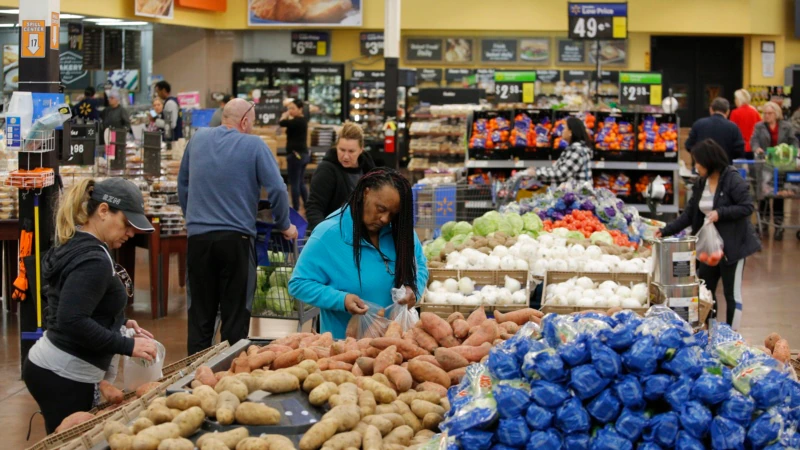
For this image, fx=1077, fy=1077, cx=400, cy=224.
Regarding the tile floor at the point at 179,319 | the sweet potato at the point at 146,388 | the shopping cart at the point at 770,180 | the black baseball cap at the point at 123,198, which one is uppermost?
the shopping cart at the point at 770,180

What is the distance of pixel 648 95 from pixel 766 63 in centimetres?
1237

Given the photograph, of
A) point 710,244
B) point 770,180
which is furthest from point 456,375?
point 770,180

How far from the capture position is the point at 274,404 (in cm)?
336

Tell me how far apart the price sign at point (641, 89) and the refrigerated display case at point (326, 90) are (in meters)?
10.8

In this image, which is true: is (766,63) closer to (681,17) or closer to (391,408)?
(681,17)

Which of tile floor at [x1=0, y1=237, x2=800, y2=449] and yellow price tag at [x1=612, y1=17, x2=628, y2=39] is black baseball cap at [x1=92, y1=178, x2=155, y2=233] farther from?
yellow price tag at [x1=612, y1=17, x2=628, y2=39]

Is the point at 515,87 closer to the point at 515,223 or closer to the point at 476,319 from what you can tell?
the point at 515,223

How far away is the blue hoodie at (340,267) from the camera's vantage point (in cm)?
461

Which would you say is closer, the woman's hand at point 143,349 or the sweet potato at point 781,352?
the sweet potato at point 781,352

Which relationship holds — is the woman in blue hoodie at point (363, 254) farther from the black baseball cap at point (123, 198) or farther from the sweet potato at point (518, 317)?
the black baseball cap at point (123, 198)

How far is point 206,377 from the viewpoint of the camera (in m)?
3.49

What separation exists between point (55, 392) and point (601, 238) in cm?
487

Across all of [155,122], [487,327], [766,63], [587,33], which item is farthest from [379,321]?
Answer: [766,63]

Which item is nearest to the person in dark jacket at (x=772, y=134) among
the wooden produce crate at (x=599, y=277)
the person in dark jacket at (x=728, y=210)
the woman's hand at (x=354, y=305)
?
the person in dark jacket at (x=728, y=210)
